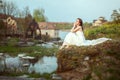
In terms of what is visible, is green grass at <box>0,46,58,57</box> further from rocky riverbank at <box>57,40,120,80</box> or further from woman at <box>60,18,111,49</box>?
rocky riverbank at <box>57,40,120,80</box>

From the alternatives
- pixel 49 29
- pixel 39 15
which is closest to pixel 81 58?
pixel 49 29

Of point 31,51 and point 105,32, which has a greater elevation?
point 105,32

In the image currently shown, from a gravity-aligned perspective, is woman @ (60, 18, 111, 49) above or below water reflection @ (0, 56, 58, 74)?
above

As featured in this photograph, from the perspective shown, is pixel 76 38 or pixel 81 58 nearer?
pixel 81 58

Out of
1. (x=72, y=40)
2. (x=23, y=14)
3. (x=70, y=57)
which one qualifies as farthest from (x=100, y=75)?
(x=23, y=14)

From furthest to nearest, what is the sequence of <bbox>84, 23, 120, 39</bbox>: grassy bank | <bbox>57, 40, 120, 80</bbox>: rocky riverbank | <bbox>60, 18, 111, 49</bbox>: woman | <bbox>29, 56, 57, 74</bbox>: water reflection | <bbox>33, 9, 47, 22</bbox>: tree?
<bbox>33, 9, 47, 22</bbox>: tree < <bbox>84, 23, 120, 39</bbox>: grassy bank < <bbox>29, 56, 57, 74</bbox>: water reflection < <bbox>60, 18, 111, 49</bbox>: woman < <bbox>57, 40, 120, 80</bbox>: rocky riverbank

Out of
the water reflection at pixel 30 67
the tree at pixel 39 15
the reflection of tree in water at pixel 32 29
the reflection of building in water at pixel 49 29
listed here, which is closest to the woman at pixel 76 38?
the water reflection at pixel 30 67

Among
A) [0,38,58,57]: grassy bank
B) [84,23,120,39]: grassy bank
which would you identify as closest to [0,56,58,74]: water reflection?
[84,23,120,39]: grassy bank

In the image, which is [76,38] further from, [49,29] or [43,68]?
[49,29]

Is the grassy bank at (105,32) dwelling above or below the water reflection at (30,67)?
above

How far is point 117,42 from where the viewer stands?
482 inches

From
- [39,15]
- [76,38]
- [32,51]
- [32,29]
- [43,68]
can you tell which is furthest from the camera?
[39,15]

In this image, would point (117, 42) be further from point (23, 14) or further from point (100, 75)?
point (23, 14)

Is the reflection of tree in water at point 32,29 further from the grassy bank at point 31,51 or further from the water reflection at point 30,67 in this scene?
the water reflection at point 30,67
